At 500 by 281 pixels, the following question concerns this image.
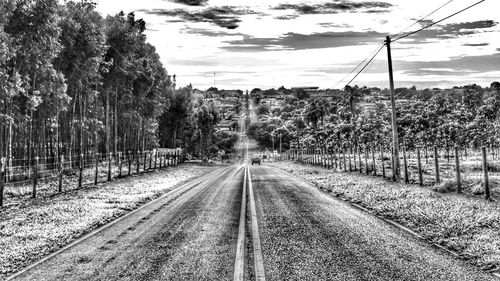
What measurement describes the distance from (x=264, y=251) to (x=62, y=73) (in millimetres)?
25026

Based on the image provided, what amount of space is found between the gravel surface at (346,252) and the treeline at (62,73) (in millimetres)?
14543

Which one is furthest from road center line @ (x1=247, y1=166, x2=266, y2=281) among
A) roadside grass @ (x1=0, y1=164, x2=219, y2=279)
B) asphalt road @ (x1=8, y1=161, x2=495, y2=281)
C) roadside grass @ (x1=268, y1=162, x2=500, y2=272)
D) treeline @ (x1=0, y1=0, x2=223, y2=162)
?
treeline @ (x1=0, y1=0, x2=223, y2=162)

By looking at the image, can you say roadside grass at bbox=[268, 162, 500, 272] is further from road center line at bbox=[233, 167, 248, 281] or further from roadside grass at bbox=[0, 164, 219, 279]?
roadside grass at bbox=[0, 164, 219, 279]

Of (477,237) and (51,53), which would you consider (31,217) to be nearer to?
(477,237)

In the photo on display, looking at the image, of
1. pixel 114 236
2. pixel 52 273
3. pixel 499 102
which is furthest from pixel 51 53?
pixel 499 102

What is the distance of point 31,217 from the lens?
12.0 meters

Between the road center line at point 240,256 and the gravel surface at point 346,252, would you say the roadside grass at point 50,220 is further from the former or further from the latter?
the gravel surface at point 346,252

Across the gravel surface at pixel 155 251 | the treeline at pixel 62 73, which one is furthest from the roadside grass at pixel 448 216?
the treeline at pixel 62 73

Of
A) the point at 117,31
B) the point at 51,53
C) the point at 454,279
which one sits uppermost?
the point at 117,31

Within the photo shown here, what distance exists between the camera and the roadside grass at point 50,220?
7.95 metres

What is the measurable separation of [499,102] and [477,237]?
111m

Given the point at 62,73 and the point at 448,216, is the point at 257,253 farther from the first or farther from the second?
the point at 62,73

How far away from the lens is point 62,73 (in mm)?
27844

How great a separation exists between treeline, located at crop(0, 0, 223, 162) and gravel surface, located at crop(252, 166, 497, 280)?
14.5 metres
